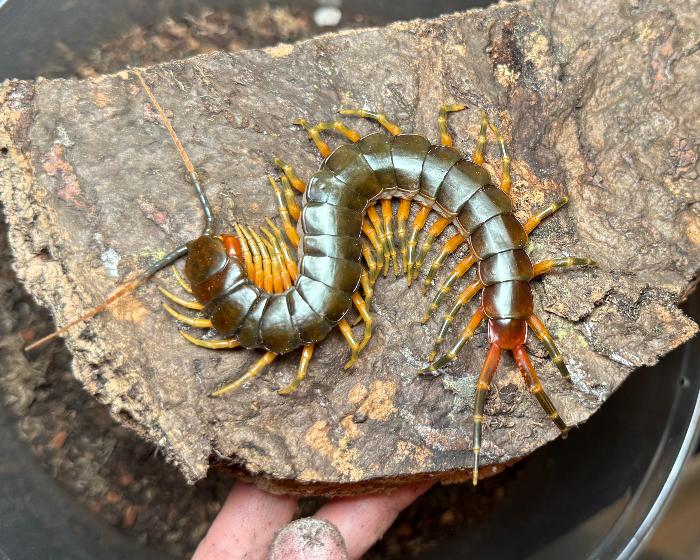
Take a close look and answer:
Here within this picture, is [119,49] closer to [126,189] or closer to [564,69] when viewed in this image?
[126,189]

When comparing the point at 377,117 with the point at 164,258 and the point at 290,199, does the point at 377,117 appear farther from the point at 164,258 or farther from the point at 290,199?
the point at 164,258

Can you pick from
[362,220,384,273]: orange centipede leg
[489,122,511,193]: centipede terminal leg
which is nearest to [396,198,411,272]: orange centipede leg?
[362,220,384,273]: orange centipede leg

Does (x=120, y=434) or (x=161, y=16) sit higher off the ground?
(x=161, y=16)

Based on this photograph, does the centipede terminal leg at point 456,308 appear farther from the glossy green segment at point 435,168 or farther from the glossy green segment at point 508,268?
the glossy green segment at point 435,168

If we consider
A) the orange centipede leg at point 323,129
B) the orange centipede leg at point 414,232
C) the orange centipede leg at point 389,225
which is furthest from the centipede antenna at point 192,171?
the orange centipede leg at point 414,232

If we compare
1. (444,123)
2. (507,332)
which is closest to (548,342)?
(507,332)

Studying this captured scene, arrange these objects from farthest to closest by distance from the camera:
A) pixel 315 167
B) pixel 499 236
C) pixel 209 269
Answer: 1. pixel 315 167
2. pixel 499 236
3. pixel 209 269

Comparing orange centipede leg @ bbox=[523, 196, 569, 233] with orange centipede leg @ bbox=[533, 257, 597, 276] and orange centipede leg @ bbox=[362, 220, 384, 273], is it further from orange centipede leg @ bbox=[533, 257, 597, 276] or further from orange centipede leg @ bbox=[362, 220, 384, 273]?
orange centipede leg @ bbox=[362, 220, 384, 273]

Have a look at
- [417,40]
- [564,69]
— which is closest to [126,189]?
[417,40]
